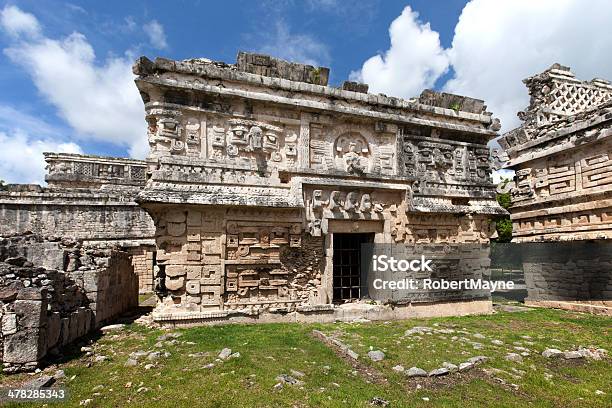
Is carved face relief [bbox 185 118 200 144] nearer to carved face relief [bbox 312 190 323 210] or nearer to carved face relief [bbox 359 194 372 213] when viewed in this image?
carved face relief [bbox 312 190 323 210]

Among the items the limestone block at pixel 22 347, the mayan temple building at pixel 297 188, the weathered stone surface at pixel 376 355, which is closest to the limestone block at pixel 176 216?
the mayan temple building at pixel 297 188

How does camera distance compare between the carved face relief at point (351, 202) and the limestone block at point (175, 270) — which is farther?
the carved face relief at point (351, 202)

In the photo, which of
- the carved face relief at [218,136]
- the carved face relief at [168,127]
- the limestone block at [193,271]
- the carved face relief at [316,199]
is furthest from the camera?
the carved face relief at [316,199]

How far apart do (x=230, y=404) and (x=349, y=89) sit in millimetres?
7544

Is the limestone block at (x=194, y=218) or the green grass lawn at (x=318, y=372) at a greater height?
the limestone block at (x=194, y=218)

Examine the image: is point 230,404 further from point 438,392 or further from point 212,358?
point 438,392

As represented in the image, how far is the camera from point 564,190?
11008 mm

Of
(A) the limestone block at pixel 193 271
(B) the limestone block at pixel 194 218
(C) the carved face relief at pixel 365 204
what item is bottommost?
(A) the limestone block at pixel 193 271

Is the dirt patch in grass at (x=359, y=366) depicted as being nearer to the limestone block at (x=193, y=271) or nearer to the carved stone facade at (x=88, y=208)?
the limestone block at (x=193, y=271)

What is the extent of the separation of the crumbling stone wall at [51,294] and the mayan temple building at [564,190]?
39.9ft

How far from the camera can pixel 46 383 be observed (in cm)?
412

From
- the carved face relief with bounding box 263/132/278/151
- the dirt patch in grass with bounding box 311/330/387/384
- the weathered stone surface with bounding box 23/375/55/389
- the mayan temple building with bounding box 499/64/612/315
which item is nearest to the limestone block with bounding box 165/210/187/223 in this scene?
the carved face relief with bounding box 263/132/278/151

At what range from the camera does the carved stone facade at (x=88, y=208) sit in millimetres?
12883

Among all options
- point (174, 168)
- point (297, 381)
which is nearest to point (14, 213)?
point (174, 168)
